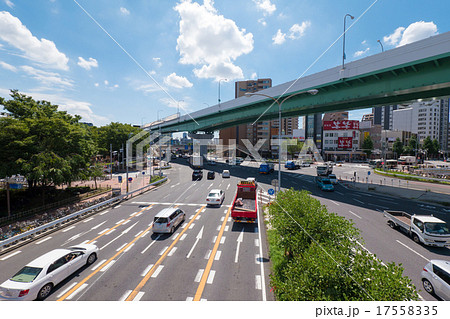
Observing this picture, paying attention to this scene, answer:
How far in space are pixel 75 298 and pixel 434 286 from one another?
598 inches

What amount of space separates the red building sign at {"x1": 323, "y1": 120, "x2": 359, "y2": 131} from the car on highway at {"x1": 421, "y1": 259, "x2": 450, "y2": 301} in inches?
3786

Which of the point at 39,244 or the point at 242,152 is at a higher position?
the point at 242,152

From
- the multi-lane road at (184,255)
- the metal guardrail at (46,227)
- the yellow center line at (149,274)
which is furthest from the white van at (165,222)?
the metal guardrail at (46,227)

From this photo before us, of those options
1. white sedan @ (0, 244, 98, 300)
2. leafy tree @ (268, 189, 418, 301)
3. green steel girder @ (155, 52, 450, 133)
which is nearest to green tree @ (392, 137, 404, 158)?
green steel girder @ (155, 52, 450, 133)

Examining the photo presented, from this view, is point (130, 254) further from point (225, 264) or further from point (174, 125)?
point (174, 125)

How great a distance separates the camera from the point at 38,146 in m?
20.1

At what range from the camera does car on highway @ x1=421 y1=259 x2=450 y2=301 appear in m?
8.05

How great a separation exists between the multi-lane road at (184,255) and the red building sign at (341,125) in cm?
8131

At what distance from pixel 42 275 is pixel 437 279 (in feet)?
54.8

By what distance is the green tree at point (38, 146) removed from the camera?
59.7 ft

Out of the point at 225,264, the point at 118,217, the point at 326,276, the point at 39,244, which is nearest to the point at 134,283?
the point at 225,264

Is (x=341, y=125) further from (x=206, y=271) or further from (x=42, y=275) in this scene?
(x=42, y=275)

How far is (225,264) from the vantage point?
10984 mm

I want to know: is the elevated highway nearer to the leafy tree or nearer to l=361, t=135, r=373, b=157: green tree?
the leafy tree
